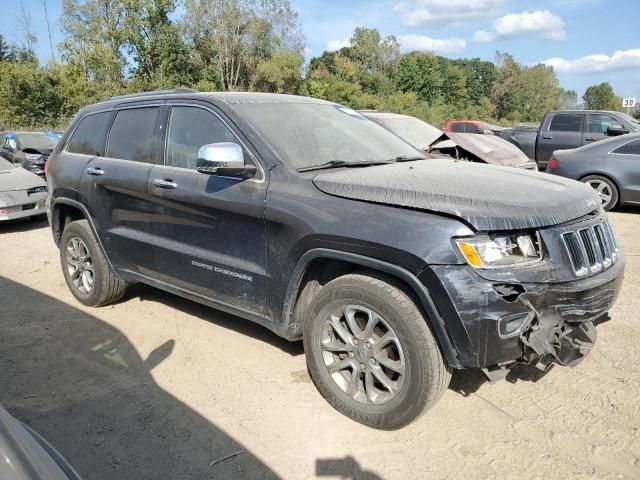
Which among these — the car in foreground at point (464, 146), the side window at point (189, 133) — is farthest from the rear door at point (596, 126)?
the side window at point (189, 133)

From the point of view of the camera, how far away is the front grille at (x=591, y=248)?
109 inches

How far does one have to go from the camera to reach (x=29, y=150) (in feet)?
43.9

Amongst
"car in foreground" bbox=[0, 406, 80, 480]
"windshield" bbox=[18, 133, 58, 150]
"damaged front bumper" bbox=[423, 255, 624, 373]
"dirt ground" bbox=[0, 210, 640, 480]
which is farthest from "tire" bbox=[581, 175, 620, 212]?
"windshield" bbox=[18, 133, 58, 150]

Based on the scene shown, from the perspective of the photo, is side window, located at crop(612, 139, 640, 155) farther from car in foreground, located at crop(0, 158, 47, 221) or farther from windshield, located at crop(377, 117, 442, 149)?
car in foreground, located at crop(0, 158, 47, 221)

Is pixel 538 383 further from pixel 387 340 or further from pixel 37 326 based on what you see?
pixel 37 326

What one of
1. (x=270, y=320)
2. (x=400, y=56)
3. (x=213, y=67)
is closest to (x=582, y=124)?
(x=270, y=320)

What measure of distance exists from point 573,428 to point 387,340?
1163mm

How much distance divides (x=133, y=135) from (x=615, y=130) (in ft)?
33.6

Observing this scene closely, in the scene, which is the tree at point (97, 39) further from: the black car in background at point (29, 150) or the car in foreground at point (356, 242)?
the car in foreground at point (356, 242)

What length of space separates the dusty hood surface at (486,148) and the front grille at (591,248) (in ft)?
15.3

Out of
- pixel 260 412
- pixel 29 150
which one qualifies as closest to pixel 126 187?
pixel 260 412

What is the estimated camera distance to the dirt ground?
2.72m

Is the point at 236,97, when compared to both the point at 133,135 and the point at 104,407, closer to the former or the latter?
the point at 133,135

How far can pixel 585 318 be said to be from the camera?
274 centimetres
